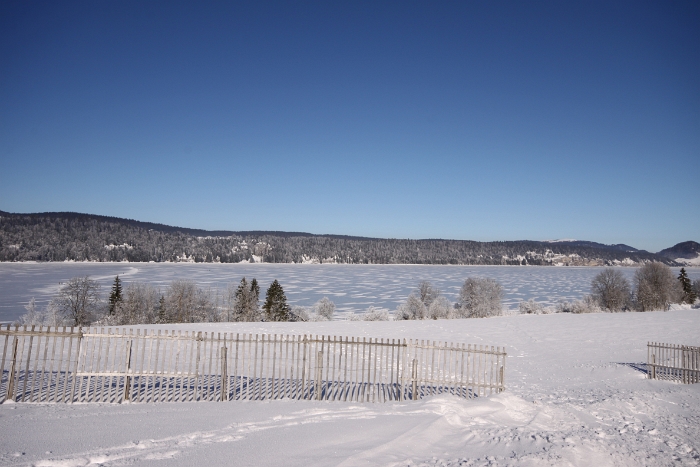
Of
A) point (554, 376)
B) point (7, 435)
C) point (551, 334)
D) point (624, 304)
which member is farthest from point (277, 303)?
point (624, 304)

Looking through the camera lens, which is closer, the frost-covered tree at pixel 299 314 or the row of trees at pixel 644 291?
the frost-covered tree at pixel 299 314

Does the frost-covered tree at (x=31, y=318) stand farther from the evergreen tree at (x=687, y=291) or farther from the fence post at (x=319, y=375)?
the evergreen tree at (x=687, y=291)

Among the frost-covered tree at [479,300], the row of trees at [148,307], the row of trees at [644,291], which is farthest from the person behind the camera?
the row of trees at [644,291]

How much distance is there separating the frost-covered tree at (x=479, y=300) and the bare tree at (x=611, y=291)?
17.6 metres

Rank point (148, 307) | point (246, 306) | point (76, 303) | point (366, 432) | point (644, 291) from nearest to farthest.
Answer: point (366, 432) < point (76, 303) < point (246, 306) < point (148, 307) < point (644, 291)

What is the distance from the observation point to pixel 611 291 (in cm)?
6800

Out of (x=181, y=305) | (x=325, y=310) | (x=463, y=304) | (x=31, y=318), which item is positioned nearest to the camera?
(x=31, y=318)

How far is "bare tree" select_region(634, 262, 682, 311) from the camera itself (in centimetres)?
6825

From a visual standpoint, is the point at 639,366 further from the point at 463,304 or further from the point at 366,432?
the point at 463,304

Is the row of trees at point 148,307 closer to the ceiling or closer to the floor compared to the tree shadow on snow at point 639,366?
closer to the floor

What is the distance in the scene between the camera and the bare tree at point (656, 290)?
224ft

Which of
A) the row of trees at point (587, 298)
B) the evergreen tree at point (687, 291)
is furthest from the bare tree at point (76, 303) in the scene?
the evergreen tree at point (687, 291)

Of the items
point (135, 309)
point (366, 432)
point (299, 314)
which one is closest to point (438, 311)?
point (299, 314)

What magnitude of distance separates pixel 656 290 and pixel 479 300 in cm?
Answer: 3220
